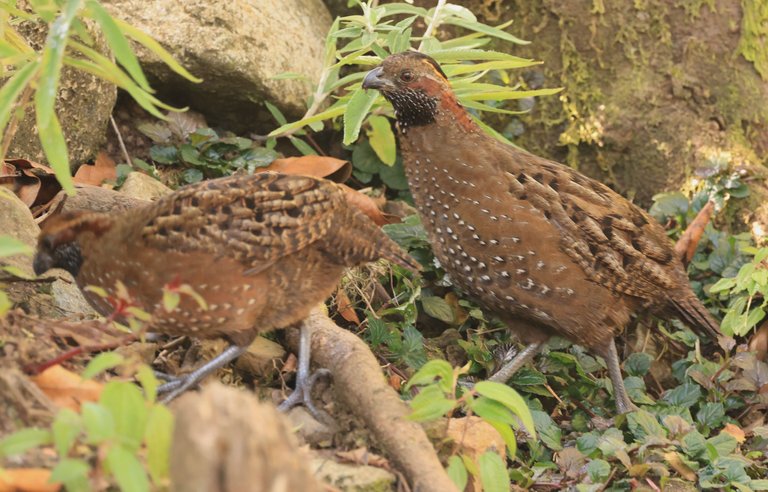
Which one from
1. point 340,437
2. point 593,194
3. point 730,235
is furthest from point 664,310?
point 340,437

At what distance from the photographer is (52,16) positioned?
373 centimetres

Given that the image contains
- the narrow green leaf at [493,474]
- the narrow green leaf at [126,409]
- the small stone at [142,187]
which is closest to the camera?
the narrow green leaf at [126,409]

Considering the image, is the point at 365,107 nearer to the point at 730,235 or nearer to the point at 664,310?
the point at 664,310

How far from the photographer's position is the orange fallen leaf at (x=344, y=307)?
5.54 m

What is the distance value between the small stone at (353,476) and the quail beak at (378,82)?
90.0 inches

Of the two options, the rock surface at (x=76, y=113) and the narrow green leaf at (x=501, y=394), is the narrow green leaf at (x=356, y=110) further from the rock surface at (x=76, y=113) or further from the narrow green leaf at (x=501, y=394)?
the narrow green leaf at (x=501, y=394)

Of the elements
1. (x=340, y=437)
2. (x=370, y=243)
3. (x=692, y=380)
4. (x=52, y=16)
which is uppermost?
(x=52, y=16)

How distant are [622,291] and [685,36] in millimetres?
2651

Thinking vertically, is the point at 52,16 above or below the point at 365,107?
above

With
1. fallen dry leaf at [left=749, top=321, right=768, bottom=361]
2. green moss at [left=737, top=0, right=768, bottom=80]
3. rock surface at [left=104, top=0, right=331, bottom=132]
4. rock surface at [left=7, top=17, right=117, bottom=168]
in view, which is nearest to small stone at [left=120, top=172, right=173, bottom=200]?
rock surface at [left=7, top=17, right=117, bottom=168]

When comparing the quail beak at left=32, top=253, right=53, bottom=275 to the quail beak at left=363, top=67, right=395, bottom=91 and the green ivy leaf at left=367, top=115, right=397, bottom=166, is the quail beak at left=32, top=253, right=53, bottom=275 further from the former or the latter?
the green ivy leaf at left=367, top=115, right=397, bottom=166

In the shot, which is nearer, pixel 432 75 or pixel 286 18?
pixel 432 75

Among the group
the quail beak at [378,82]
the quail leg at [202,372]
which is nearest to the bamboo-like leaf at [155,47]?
the quail leg at [202,372]

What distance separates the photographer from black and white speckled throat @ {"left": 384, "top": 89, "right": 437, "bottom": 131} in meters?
5.54
